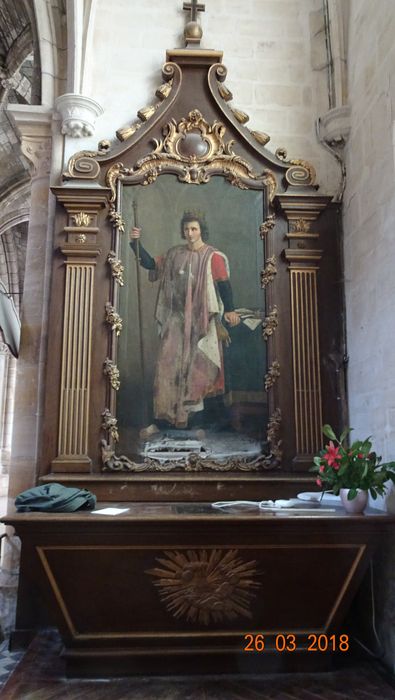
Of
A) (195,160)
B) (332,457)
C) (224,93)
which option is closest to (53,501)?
(332,457)

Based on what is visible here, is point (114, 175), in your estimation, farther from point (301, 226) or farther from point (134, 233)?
point (301, 226)

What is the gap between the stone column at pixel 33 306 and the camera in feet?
14.0

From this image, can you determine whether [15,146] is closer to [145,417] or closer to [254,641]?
[145,417]

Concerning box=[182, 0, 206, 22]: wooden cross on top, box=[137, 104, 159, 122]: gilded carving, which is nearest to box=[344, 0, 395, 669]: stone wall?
box=[182, 0, 206, 22]: wooden cross on top

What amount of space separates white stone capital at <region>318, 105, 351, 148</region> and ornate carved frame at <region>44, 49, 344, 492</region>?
287 mm

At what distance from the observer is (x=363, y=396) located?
4066 millimetres

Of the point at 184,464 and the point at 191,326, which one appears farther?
the point at 191,326

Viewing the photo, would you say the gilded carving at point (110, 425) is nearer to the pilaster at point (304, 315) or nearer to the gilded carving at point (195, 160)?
the pilaster at point (304, 315)

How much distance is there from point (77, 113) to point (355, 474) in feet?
11.0

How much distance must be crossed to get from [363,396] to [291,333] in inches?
28.5

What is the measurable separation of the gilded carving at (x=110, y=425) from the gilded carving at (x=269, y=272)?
1526mm

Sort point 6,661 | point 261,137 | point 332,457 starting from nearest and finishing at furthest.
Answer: point 332,457, point 6,661, point 261,137

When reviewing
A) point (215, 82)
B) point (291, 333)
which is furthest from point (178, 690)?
point (215, 82)

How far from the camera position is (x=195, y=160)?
4.56m
